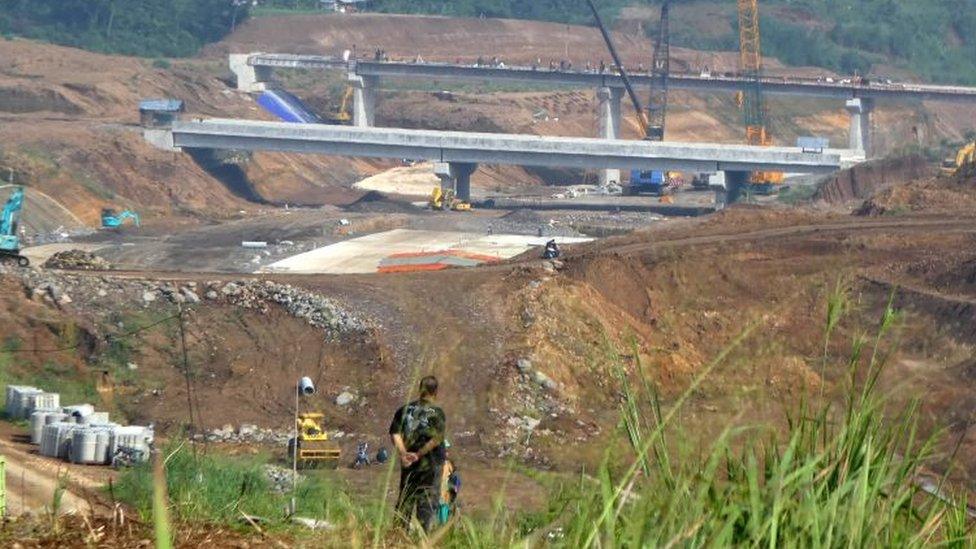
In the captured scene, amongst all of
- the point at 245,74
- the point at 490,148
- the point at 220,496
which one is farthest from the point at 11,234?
the point at 245,74

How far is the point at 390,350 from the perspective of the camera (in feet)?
136

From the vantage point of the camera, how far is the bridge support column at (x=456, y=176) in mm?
94938

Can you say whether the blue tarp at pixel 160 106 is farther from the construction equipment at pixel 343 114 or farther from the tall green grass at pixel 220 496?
the tall green grass at pixel 220 496

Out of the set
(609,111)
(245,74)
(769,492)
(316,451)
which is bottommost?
(316,451)

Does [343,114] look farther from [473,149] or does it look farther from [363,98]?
[473,149]

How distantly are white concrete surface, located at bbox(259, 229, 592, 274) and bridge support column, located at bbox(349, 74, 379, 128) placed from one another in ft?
145

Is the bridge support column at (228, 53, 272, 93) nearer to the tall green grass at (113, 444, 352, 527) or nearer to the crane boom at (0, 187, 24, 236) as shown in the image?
the crane boom at (0, 187, 24, 236)

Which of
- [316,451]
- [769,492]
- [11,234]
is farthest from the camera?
[11,234]

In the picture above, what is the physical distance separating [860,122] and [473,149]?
35.4 meters

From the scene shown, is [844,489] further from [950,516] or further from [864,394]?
[950,516]

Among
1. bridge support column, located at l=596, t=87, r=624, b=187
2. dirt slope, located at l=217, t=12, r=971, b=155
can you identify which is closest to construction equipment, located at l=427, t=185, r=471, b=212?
bridge support column, located at l=596, t=87, r=624, b=187

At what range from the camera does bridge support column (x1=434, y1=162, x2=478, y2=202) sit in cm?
9494

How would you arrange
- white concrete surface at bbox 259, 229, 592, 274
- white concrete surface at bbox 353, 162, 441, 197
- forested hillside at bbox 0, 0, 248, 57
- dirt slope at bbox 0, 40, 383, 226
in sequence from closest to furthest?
white concrete surface at bbox 259, 229, 592, 274
dirt slope at bbox 0, 40, 383, 226
white concrete surface at bbox 353, 162, 441, 197
forested hillside at bbox 0, 0, 248, 57

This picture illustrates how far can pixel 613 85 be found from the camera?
120812mm
